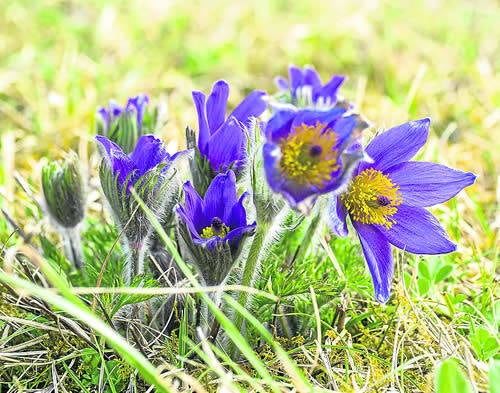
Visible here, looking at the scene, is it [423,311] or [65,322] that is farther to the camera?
[423,311]

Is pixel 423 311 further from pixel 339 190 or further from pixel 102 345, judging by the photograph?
pixel 102 345

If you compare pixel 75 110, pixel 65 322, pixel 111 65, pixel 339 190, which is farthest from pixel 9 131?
pixel 339 190

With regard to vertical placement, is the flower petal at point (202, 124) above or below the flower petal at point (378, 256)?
above

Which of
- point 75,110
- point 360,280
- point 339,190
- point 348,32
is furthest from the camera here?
point 348,32

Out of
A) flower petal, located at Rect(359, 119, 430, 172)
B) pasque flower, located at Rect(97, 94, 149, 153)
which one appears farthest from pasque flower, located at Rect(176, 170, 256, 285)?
pasque flower, located at Rect(97, 94, 149, 153)

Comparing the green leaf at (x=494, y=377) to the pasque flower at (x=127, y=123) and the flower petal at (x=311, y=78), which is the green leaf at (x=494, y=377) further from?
the pasque flower at (x=127, y=123)

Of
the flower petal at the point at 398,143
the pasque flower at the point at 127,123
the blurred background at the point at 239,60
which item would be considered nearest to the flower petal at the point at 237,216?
the flower petal at the point at 398,143
